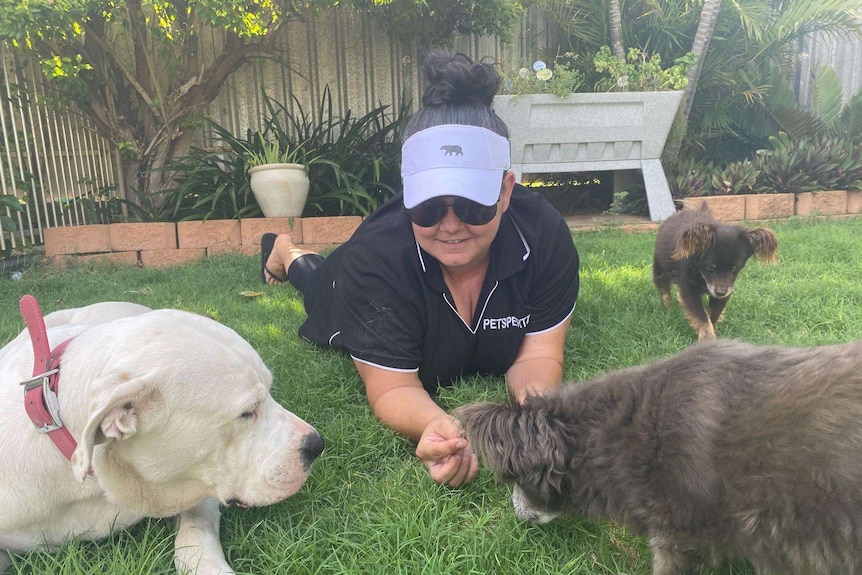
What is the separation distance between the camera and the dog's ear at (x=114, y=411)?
55.6 inches

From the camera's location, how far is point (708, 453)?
1.42 metres

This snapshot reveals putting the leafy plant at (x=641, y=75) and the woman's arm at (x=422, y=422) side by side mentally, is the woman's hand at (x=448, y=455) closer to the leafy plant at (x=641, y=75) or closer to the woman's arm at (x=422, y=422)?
the woman's arm at (x=422, y=422)

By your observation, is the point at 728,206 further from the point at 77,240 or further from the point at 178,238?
the point at 77,240

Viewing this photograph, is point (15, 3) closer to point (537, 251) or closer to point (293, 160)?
point (293, 160)

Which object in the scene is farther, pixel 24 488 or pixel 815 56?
pixel 815 56

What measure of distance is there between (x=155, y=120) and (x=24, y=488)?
710 cm

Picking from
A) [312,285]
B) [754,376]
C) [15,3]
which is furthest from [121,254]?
[754,376]

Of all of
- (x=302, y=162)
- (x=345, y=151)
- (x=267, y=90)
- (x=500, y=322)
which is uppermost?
(x=267, y=90)

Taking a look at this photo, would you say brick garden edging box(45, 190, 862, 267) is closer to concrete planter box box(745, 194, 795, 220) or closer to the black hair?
concrete planter box box(745, 194, 795, 220)

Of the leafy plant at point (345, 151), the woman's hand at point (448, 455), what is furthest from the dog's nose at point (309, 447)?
the leafy plant at point (345, 151)

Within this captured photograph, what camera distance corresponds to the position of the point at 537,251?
2812 mm

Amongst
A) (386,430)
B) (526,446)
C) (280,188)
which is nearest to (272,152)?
(280,188)

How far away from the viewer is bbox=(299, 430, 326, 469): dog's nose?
1.79m

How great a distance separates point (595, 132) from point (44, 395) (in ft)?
23.0
